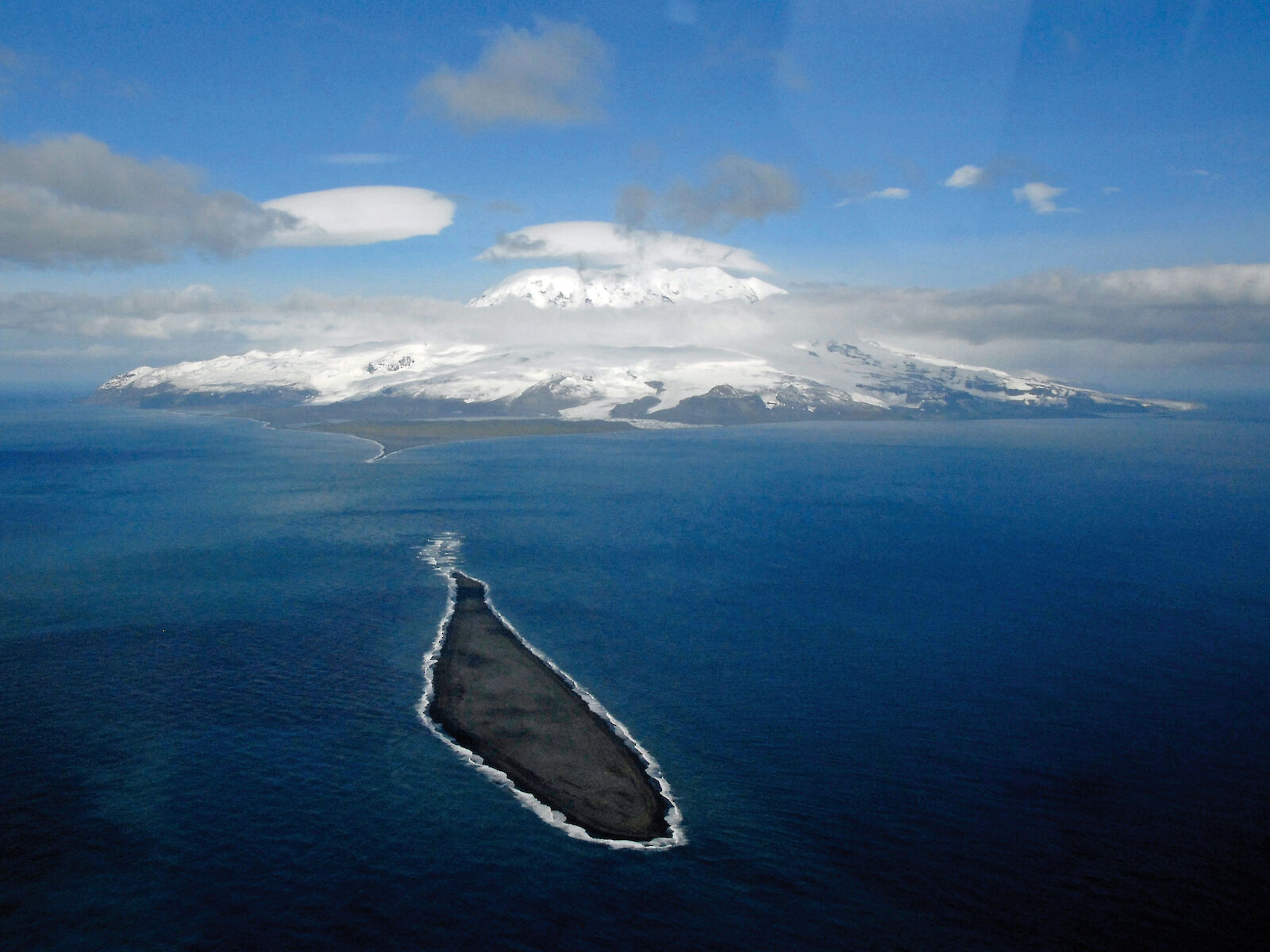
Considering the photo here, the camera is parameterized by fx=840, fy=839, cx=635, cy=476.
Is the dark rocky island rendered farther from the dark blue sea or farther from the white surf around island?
the dark blue sea

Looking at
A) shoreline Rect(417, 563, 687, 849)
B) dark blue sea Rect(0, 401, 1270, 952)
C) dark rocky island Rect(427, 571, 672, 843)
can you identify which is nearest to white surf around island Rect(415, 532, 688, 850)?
shoreline Rect(417, 563, 687, 849)

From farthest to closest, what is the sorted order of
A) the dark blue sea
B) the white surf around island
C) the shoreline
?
the shoreline → the white surf around island → the dark blue sea

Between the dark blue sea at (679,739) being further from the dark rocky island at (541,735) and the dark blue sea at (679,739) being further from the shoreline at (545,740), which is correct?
the dark rocky island at (541,735)

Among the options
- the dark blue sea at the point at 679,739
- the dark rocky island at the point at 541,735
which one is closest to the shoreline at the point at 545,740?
the dark rocky island at the point at 541,735

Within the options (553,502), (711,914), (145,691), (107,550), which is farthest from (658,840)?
(553,502)

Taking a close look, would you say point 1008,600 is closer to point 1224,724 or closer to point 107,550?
point 1224,724

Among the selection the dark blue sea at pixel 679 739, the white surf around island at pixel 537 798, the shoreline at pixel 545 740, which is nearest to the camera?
the dark blue sea at pixel 679 739
